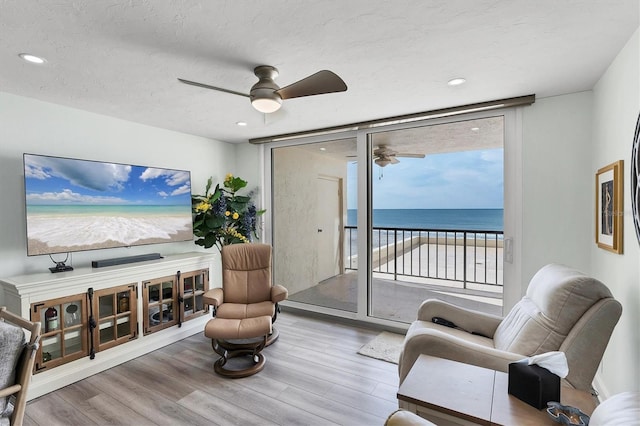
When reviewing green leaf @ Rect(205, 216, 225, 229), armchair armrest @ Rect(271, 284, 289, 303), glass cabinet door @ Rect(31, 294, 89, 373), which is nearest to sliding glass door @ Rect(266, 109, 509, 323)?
green leaf @ Rect(205, 216, 225, 229)

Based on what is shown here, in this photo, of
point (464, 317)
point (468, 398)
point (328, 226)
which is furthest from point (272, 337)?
point (468, 398)

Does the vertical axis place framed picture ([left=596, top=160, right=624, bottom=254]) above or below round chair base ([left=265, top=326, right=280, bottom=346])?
above

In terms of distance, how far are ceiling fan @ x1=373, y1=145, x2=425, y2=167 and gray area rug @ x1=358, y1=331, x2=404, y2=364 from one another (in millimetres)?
2113

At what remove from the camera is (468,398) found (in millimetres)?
1229

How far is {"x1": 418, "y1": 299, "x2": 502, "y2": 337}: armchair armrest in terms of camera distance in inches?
88.2

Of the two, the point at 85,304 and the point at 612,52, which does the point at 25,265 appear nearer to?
the point at 85,304

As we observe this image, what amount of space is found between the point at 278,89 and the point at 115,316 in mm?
2458

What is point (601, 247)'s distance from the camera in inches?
88.7

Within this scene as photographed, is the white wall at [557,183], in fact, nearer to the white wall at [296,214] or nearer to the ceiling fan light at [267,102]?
the ceiling fan light at [267,102]

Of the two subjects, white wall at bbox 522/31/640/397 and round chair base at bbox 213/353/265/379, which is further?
round chair base at bbox 213/353/265/379

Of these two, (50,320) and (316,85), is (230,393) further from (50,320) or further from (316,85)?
(316,85)

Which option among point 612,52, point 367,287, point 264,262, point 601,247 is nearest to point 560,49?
point 612,52

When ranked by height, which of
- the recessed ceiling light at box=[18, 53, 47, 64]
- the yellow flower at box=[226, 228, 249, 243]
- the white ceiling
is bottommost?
the yellow flower at box=[226, 228, 249, 243]

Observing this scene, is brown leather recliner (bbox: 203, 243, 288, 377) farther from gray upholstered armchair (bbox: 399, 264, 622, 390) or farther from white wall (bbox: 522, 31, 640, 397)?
white wall (bbox: 522, 31, 640, 397)
